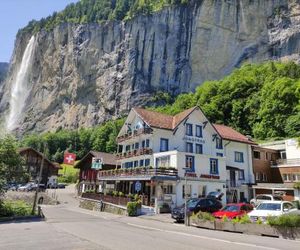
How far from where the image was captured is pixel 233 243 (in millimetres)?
14000

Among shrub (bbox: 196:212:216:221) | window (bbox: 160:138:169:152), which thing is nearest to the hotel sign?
window (bbox: 160:138:169:152)

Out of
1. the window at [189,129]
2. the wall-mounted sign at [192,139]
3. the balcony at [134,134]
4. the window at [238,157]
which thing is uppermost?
the window at [189,129]

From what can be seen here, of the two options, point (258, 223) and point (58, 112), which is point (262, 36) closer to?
point (58, 112)

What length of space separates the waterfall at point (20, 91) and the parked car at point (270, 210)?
126633 mm

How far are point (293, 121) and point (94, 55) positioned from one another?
3012 inches

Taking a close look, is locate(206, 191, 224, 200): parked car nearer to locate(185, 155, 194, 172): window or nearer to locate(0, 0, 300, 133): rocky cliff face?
locate(185, 155, 194, 172): window

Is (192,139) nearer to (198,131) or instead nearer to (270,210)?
(198,131)

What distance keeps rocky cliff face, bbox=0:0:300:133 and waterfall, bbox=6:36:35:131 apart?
9495mm

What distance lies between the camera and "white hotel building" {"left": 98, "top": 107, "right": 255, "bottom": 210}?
3481cm

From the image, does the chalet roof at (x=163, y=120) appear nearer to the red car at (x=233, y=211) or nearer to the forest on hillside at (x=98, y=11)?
the red car at (x=233, y=211)

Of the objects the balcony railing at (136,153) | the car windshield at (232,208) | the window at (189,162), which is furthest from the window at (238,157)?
the car windshield at (232,208)

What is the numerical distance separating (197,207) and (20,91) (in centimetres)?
12884

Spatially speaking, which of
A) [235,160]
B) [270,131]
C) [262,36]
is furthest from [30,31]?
[235,160]

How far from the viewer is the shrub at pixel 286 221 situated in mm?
16250
